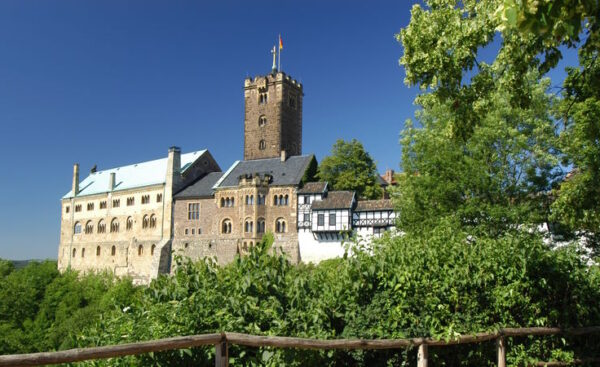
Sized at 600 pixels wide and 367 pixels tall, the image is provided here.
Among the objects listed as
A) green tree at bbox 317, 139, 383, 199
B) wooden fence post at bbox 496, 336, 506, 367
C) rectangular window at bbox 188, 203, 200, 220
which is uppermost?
green tree at bbox 317, 139, 383, 199

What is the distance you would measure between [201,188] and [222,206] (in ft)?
14.5

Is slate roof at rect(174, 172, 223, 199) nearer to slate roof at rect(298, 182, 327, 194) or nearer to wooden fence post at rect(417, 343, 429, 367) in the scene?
slate roof at rect(298, 182, 327, 194)

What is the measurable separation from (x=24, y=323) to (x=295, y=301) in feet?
166

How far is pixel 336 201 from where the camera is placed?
138ft

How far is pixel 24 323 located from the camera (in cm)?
4769

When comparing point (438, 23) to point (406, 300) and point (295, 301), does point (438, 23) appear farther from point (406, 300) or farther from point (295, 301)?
point (295, 301)

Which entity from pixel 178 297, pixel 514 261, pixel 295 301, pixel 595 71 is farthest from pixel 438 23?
pixel 178 297

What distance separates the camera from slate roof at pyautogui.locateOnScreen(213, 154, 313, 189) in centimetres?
4650

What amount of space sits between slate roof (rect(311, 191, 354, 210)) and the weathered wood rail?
33.3m

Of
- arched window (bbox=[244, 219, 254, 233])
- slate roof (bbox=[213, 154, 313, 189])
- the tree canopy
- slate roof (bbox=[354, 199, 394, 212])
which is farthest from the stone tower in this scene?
the tree canopy

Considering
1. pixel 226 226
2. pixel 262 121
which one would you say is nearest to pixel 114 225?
pixel 226 226

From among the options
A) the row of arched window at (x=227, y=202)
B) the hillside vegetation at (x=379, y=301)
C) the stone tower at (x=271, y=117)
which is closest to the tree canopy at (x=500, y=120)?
the hillside vegetation at (x=379, y=301)

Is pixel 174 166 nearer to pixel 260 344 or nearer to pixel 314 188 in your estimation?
pixel 314 188

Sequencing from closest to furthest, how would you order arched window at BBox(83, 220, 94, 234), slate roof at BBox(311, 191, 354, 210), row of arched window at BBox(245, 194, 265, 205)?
slate roof at BBox(311, 191, 354, 210) < row of arched window at BBox(245, 194, 265, 205) < arched window at BBox(83, 220, 94, 234)
